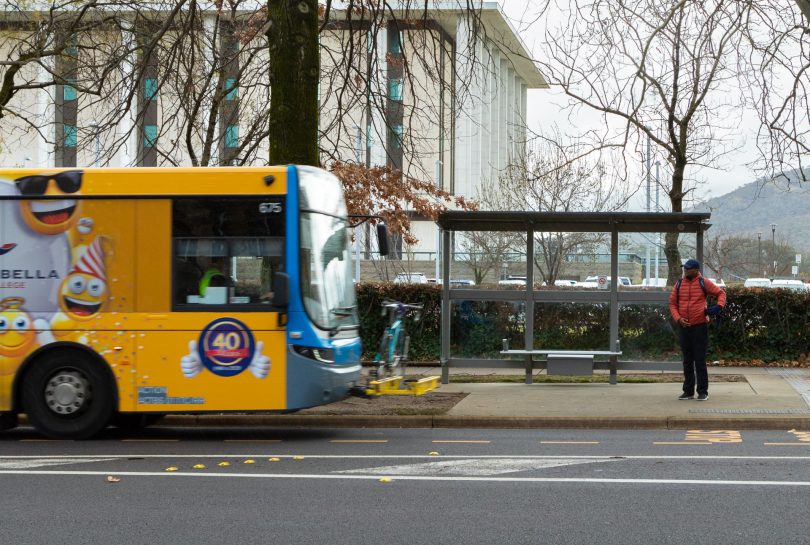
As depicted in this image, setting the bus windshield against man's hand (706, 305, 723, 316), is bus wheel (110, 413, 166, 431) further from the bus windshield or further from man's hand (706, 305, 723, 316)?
man's hand (706, 305, 723, 316)

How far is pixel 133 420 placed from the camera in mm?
12523

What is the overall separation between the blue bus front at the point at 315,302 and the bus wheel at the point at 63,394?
2.13 meters

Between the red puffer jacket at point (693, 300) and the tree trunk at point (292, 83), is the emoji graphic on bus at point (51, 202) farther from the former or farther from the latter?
the red puffer jacket at point (693, 300)

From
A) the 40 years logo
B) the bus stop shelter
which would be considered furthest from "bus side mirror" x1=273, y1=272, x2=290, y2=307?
the bus stop shelter

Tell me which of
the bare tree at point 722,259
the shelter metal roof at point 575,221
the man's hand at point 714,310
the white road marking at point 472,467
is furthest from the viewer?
the bare tree at point 722,259

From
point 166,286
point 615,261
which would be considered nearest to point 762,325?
point 615,261

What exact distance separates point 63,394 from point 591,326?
8.52 m

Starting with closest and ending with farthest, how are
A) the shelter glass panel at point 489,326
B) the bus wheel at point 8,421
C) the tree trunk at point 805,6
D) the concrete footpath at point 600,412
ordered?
1. the bus wheel at point 8,421
2. the concrete footpath at point 600,412
3. the tree trunk at point 805,6
4. the shelter glass panel at point 489,326

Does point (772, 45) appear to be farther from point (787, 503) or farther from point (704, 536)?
point (704, 536)

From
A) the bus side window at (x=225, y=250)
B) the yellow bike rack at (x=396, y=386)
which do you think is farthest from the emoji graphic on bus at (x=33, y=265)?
the yellow bike rack at (x=396, y=386)

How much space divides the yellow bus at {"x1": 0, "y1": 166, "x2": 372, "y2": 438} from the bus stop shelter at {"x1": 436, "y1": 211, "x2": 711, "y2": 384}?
5.17 meters

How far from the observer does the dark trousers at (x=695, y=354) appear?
45.9ft

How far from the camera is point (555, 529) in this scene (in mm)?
6754

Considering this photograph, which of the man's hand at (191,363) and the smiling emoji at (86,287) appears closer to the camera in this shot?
the man's hand at (191,363)
